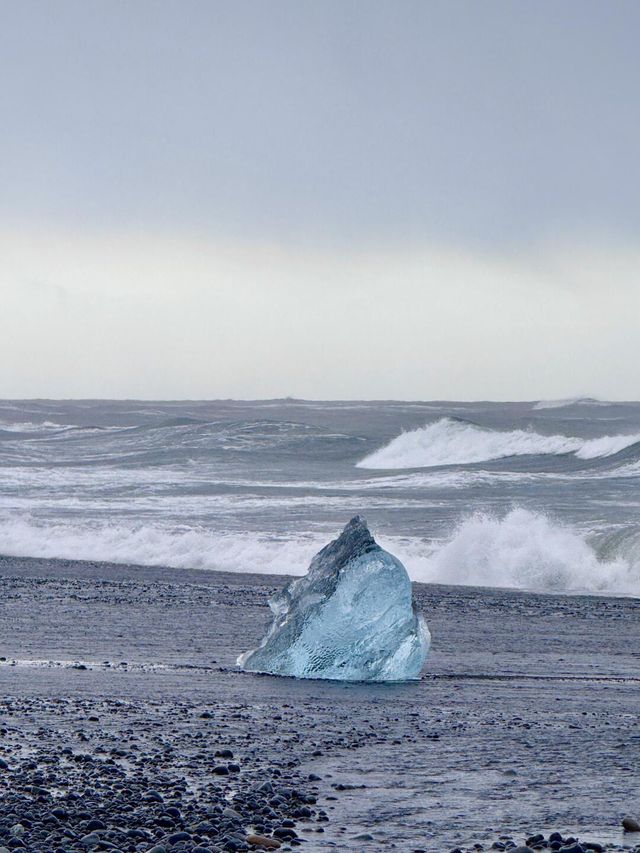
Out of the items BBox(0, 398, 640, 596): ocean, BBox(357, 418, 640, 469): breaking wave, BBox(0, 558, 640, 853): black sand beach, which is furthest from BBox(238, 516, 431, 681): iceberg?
BBox(357, 418, 640, 469): breaking wave

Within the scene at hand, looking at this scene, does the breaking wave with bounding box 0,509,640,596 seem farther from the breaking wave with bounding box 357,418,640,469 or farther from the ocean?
the breaking wave with bounding box 357,418,640,469

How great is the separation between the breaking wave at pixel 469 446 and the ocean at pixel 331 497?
0.13m

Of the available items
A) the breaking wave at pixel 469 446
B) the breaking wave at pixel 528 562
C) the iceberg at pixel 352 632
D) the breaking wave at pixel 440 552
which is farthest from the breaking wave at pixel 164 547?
the breaking wave at pixel 469 446

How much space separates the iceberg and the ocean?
913cm

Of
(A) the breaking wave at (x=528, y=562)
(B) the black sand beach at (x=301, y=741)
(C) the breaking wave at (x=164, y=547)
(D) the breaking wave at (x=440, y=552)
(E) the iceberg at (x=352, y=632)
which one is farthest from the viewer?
(C) the breaking wave at (x=164, y=547)

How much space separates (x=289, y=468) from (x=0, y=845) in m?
43.2

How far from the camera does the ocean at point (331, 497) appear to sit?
73.6 ft

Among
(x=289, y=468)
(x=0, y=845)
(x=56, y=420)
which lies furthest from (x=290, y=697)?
(x=56, y=420)

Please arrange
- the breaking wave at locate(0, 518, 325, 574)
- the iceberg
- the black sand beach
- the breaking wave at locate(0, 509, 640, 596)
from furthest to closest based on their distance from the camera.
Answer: the breaking wave at locate(0, 518, 325, 574), the breaking wave at locate(0, 509, 640, 596), the iceberg, the black sand beach

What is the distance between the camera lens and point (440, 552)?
2253cm

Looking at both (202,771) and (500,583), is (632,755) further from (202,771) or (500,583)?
(500,583)

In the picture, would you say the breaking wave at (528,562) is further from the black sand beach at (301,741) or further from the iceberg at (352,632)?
the iceberg at (352,632)

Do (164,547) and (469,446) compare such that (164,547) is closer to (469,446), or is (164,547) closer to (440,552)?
(440,552)

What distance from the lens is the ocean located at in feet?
73.6
